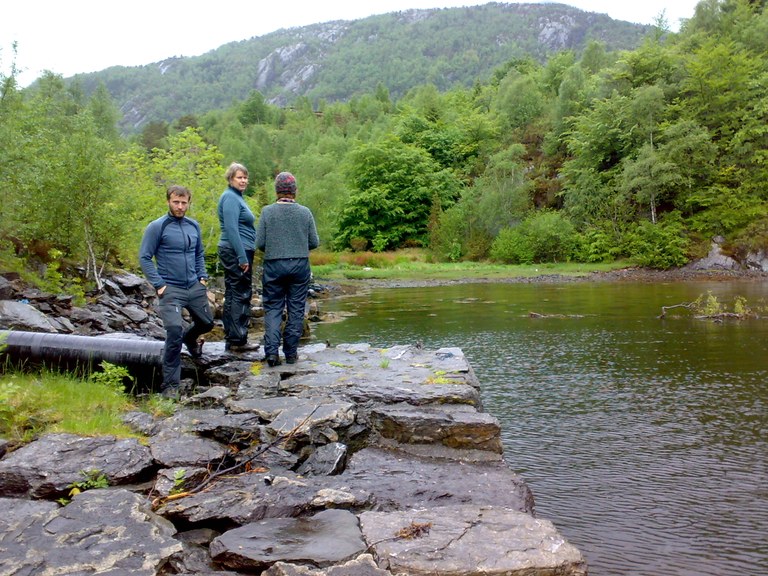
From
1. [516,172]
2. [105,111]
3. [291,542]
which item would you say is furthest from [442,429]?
[105,111]

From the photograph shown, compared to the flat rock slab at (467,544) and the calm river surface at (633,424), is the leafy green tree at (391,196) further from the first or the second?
the flat rock slab at (467,544)

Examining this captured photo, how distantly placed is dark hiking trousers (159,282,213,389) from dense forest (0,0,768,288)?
8.89 m

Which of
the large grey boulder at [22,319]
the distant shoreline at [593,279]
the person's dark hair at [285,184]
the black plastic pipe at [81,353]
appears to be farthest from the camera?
the distant shoreline at [593,279]

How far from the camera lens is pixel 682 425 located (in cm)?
844

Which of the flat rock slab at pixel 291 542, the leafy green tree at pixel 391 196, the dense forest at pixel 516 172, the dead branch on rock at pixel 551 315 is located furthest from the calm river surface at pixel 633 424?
the leafy green tree at pixel 391 196

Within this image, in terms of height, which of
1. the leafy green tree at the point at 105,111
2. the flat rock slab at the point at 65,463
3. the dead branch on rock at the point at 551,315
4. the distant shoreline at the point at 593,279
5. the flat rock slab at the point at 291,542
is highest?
the leafy green tree at the point at 105,111

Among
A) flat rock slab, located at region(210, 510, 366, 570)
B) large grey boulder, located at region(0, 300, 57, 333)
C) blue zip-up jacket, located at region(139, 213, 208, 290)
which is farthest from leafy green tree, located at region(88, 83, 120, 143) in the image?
flat rock slab, located at region(210, 510, 366, 570)

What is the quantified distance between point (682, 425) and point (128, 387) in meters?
7.42

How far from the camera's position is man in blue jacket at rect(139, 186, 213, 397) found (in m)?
6.85

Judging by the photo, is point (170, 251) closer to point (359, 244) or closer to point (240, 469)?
point (240, 469)

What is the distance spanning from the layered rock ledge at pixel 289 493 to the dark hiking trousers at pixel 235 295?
1312mm

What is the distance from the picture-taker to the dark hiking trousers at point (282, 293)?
7453mm

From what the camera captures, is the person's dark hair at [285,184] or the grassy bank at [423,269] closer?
the person's dark hair at [285,184]

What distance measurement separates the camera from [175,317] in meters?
6.83
